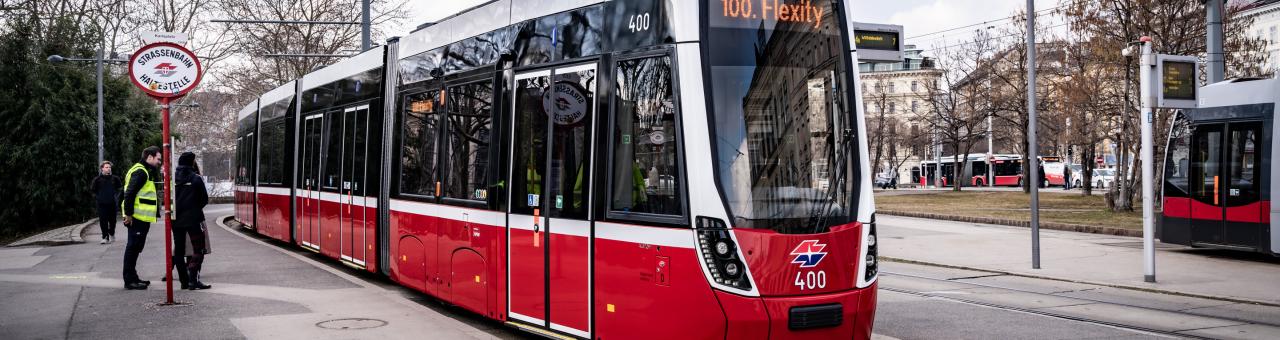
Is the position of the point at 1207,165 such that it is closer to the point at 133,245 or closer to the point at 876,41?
the point at 876,41

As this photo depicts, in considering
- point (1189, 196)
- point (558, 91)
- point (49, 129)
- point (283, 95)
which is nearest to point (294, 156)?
point (283, 95)

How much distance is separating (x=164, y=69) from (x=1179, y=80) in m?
12.3

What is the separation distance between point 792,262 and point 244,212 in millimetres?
19125

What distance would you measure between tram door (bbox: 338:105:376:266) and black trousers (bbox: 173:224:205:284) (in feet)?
5.94

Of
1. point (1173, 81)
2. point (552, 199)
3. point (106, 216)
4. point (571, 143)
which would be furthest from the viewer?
point (106, 216)

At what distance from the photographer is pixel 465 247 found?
9.03 meters

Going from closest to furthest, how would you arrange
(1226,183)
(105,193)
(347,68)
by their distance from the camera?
(347,68), (1226,183), (105,193)

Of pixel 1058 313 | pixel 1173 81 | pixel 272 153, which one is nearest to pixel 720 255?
pixel 1058 313

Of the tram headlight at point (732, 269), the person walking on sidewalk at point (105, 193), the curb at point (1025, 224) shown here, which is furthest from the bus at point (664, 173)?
the curb at point (1025, 224)

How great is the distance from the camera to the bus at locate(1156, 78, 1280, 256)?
16.4 meters

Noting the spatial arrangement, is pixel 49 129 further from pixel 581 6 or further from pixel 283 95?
pixel 581 6

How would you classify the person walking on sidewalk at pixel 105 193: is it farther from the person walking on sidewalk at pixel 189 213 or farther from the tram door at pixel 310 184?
the person walking on sidewalk at pixel 189 213

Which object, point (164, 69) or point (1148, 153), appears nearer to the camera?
point (164, 69)

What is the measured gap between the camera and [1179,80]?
13672 mm
